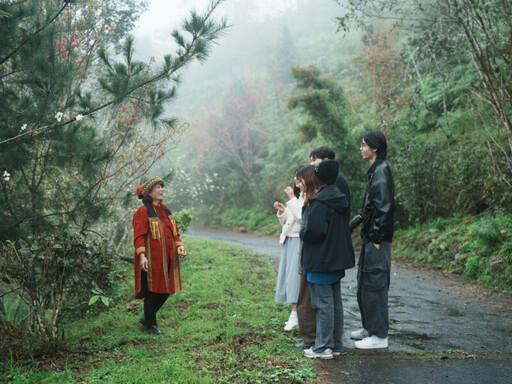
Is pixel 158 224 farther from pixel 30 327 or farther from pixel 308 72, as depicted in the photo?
pixel 308 72

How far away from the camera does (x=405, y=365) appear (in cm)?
410

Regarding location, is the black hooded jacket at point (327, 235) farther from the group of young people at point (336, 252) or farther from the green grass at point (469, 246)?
the green grass at point (469, 246)

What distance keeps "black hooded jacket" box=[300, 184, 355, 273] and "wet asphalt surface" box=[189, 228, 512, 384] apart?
932 millimetres

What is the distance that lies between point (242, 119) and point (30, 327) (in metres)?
26.2

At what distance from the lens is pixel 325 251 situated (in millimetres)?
4281

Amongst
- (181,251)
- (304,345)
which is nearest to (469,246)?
(304,345)

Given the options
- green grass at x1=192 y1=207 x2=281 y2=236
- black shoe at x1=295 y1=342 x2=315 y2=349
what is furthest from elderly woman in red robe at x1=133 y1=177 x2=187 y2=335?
green grass at x1=192 y1=207 x2=281 y2=236

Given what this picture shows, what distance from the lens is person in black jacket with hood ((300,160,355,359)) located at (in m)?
4.27

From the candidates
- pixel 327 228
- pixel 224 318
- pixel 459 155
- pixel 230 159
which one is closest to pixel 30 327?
pixel 224 318

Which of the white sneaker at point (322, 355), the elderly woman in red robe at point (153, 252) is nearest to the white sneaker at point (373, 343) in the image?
the white sneaker at point (322, 355)

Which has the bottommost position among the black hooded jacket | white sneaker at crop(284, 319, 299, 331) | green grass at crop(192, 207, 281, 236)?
green grass at crop(192, 207, 281, 236)

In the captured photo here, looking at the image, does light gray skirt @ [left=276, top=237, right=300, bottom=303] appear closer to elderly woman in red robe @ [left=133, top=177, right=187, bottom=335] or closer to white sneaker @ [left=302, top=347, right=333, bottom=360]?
white sneaker @ [left=302, top=347, right=333, bottom=360]

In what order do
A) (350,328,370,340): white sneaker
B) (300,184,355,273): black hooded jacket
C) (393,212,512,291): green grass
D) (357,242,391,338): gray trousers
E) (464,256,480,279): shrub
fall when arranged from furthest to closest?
(464,256,480,279): shrub
(393,212,512,291): green grass
(350,328,370,340): white sneaker
(357,242,391,338): gray trousers
(300,184,355,273): black hooded jacket

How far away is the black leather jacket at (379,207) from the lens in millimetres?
4383
